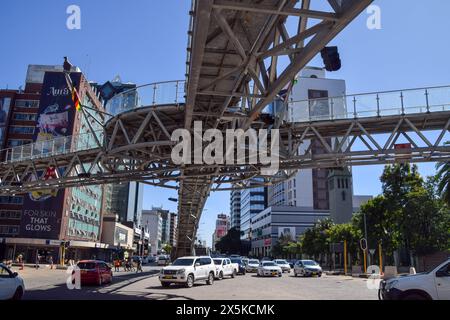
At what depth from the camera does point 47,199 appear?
2739 inches

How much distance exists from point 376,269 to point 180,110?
1247 inches

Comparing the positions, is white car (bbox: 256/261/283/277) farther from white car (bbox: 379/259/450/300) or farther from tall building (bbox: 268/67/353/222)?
tall building (bbox: 268/67/353/222)

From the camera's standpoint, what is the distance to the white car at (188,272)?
68.8 feet

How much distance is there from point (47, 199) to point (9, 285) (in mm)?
60972

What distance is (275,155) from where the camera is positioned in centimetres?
2080

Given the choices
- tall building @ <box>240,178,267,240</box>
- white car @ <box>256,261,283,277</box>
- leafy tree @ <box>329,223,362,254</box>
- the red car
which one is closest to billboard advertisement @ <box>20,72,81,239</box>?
leafy tree @ <box>329,223,362,254</box>

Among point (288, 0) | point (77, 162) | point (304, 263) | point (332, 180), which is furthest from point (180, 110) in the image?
point (332, 180)

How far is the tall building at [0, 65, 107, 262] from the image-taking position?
67.1 metres

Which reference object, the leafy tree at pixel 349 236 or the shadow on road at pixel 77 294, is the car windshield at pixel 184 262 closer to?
the shadow on road at pixel 77 294

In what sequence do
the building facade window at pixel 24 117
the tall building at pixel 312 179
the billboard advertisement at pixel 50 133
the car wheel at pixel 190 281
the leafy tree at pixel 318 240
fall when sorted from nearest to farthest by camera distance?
1. the car wheel at pixel 190 281
2. the leafy tree at pixel 318 240
3. the billboard advertisement at pixel 50 133
4. the building facade window at pixel 24 117
5. the tall building at pixel 312 179

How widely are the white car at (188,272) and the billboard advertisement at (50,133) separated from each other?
168ft

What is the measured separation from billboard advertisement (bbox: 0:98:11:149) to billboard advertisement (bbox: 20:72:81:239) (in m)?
8.53

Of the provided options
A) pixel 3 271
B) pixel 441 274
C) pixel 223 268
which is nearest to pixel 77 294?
pixel 3 271

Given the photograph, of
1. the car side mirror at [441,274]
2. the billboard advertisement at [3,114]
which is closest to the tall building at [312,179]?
the billboard advertisement at [3,114]
